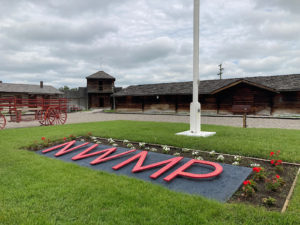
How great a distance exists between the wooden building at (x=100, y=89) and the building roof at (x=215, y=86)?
31.9 ft

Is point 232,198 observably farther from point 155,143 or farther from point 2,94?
point 2,94

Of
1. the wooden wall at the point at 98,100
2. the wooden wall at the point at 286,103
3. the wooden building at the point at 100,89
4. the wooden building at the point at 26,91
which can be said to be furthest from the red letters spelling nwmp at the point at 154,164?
the wooden wall at the point at 98,100

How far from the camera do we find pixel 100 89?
139 feet

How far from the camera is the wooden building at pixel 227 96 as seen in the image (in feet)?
64.8

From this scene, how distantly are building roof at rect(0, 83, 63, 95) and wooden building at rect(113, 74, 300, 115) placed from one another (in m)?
14.2

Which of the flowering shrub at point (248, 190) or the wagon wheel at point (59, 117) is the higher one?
the wagon wheel at point (59, 117)

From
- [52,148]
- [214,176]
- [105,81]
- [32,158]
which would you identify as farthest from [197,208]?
[105,81]

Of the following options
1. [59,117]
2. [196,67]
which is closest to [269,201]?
[196,67]

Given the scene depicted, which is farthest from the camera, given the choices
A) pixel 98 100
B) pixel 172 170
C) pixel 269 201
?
pixel 98 100

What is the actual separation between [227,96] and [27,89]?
103ft

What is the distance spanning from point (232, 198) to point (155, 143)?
11.9 ft

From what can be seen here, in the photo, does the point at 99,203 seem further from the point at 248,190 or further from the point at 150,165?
the point at 248,190

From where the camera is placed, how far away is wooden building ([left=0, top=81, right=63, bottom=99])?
31263mm

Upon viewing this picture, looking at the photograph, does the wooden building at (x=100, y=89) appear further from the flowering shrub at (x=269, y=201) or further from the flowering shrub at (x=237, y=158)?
the flowering shrub at (x=269, y=201)
